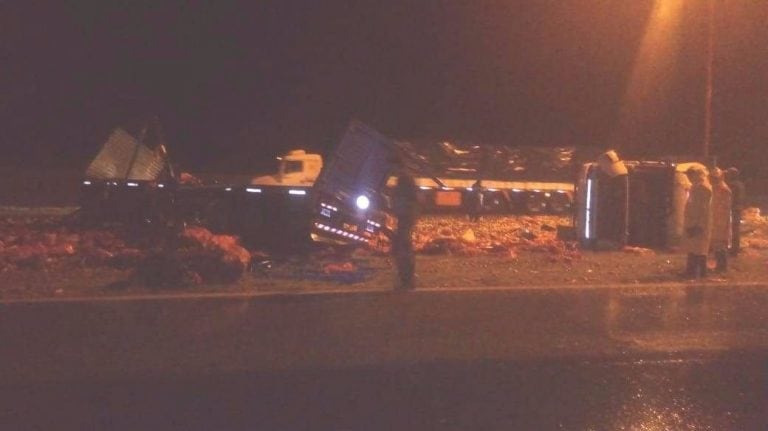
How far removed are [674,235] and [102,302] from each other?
12183 mm

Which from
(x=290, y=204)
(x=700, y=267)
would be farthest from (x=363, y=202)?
(x=700, y=267)

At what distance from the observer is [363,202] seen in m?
20.4

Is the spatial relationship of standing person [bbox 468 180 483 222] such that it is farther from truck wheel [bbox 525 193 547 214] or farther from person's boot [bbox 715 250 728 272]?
person's boot [bbox 715 250 728 272]

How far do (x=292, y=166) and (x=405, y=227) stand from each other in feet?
46.4

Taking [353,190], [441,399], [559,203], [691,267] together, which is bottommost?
[559,203]

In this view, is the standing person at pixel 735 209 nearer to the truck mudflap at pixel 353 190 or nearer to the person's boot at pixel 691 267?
the person's boot at pixel 691 267

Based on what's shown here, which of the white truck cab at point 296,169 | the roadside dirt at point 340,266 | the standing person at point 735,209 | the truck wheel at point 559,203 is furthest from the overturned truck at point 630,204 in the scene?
the truck wheel at point 559,203

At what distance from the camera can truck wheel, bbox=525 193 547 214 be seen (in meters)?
37.0

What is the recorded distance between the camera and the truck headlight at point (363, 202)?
2028 cm

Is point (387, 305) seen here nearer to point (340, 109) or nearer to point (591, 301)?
point (591, 301)

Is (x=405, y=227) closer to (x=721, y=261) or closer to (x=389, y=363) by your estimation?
(x=389, y=363)

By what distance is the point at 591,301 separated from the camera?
14.0 m

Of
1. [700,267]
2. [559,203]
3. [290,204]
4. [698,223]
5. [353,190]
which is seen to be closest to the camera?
[698,223]

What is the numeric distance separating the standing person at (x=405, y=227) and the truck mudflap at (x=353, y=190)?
4.46 metres
